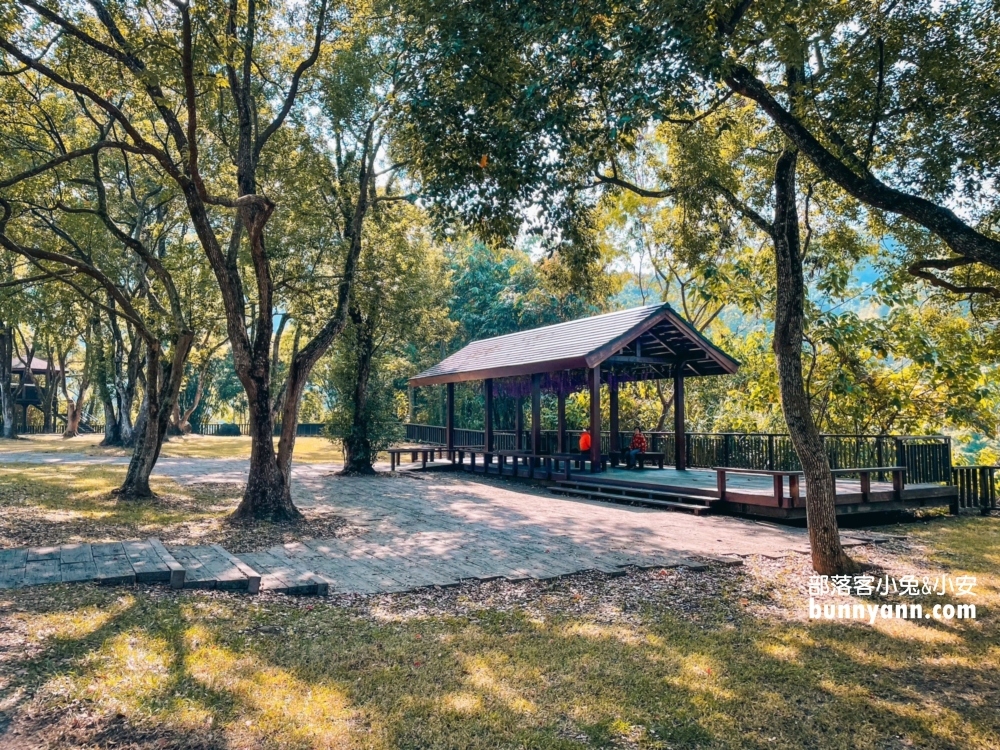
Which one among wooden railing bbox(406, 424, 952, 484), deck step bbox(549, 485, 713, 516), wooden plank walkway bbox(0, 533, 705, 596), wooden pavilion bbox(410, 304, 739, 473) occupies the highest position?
wooden pavilion bbox(410, 304, 739, 473)

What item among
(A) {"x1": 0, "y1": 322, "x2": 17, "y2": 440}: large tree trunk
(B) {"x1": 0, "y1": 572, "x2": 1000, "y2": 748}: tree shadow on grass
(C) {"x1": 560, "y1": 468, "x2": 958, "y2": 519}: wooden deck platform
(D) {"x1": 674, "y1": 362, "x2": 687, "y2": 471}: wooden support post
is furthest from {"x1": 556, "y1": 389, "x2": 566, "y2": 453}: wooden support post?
(A) {"x1": 0, "y1": 322, "x2": 17, "y2": 440}: large tree trunk

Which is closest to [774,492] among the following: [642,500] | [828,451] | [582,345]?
[642,500]

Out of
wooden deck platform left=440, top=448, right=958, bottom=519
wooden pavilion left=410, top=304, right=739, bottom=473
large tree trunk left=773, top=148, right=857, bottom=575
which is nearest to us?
large tree trunk left=773, top=148, right=857, bottom=575

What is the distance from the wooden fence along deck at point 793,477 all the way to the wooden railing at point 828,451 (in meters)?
0.02

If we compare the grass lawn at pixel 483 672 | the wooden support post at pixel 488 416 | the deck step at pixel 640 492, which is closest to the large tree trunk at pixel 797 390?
the grass lawn at pixel 483 672

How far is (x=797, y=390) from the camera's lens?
6.80 m

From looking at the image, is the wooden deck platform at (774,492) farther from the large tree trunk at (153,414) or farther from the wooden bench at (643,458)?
the large tree trunk at (153,414)

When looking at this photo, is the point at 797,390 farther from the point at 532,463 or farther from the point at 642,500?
the point at 532,463

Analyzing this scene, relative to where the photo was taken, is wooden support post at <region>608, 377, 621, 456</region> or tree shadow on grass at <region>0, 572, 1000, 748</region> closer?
tree shadow on grass at <region>0, 572, 1000, 748</region>

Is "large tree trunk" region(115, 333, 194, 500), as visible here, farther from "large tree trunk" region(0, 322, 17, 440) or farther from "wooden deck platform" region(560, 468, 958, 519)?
"large tree trunk" region(0, 322, 17, 440)

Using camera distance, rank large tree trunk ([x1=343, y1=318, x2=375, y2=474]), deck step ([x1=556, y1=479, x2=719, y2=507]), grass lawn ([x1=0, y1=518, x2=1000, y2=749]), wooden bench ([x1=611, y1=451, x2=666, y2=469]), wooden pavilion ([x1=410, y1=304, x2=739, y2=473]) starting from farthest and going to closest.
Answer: large tree trunk ([x1=343, y1=318, x2=375, y2=474]), wooden bench ([x1=611, y1=451, x2=666, y2=469]), wooden pavilion ([x1=410, y1=304, x2=739, y2=473]), deck step ([x1=556, y1=479, x2=719, y2=507]), grass lawn ([x1=0, y1=518, x2=1000, y2=749])

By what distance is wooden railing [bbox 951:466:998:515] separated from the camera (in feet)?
41.8

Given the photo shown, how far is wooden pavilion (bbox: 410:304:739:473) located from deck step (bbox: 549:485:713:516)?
96 cm

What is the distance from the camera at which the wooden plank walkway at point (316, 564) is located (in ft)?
18.6
